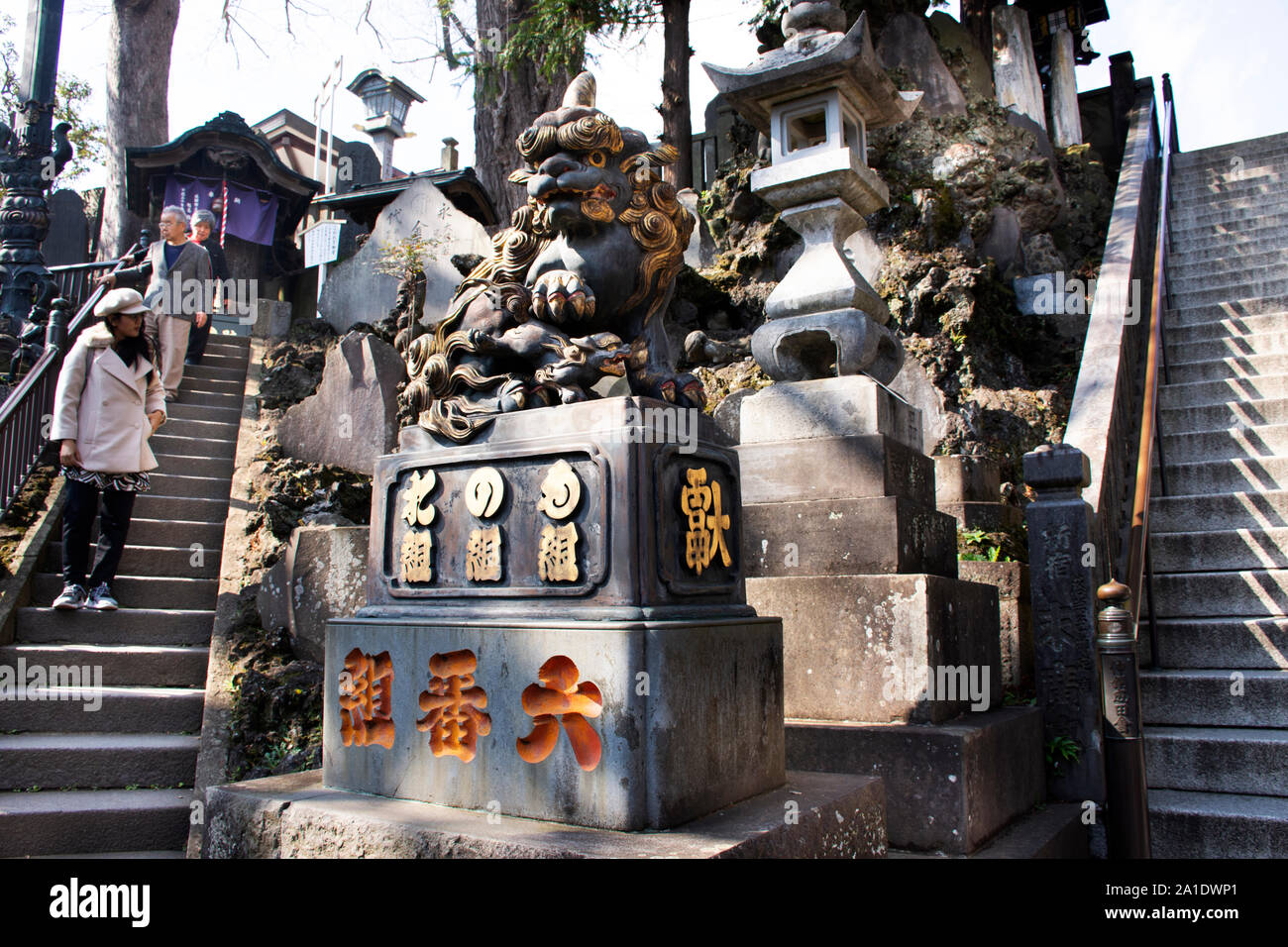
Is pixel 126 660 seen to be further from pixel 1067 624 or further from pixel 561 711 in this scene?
pixel 1067 624

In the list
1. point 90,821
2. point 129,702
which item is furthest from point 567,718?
point 129,702

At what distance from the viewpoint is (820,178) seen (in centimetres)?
505

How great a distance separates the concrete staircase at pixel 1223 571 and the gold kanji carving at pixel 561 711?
11.0ft

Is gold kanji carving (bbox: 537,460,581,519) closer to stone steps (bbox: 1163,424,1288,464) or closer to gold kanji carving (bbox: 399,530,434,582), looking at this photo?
gold kanji carving (bbox: 399,530,434,582)

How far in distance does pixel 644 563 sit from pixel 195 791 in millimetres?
3607

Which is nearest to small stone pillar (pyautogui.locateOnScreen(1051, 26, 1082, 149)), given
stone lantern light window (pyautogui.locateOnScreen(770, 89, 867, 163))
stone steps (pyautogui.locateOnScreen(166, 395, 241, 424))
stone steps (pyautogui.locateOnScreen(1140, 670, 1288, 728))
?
stone lantern light window (pyautogui.locateOnScreen(770, 89, 867, 163))

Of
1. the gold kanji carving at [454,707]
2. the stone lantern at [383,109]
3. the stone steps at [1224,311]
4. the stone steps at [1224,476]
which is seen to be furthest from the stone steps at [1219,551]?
the stone lantern at [383,109]

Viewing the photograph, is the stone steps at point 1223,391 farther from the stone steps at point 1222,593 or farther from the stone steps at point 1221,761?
the stone steps at point 1221,761

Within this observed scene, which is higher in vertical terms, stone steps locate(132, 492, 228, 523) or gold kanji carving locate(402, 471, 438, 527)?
stone steps locate(132, 492, 228, 523)

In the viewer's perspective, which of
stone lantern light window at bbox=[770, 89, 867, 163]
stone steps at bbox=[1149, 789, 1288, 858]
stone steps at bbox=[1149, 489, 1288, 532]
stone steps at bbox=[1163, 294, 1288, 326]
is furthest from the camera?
stone steps at bbox=[1163, 294, 1288, 326]

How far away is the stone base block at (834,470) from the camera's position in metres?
4.16

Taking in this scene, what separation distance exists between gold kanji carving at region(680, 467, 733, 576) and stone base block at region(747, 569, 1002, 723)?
1004mm

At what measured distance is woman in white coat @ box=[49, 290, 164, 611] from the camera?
5.66 meters

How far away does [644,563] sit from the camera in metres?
2.63
